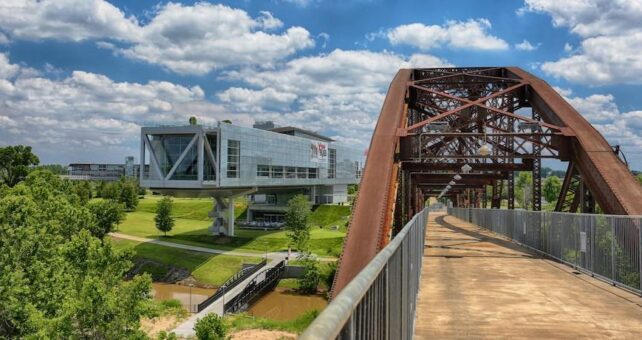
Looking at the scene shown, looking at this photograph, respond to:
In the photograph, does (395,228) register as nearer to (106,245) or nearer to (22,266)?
(106,245)

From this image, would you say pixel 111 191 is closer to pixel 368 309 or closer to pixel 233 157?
pixel 233 157

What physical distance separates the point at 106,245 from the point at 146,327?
43.6 ft

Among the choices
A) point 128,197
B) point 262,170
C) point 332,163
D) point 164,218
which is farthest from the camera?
point 332,163

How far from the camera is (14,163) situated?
62812 millimetres

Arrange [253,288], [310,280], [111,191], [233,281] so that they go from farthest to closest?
[111,191] < [310,280] < [233,281] < [253,288]

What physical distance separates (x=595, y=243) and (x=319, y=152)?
89.1 meters

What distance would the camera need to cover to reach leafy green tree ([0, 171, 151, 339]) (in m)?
20.4

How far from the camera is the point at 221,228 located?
74.3m

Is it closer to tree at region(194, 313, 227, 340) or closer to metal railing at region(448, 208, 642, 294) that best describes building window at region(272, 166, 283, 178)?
tree at region(194, 313, 227, 340)

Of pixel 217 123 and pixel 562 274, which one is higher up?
pixel 217 123

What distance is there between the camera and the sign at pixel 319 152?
322 feet

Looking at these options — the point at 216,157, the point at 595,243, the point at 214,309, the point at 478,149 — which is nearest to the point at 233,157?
the point at 216,157

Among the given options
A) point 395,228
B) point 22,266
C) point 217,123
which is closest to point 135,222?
point 217,123

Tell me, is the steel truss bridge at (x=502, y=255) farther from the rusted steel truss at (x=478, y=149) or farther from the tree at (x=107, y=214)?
the tree at (x=107, y=214)
